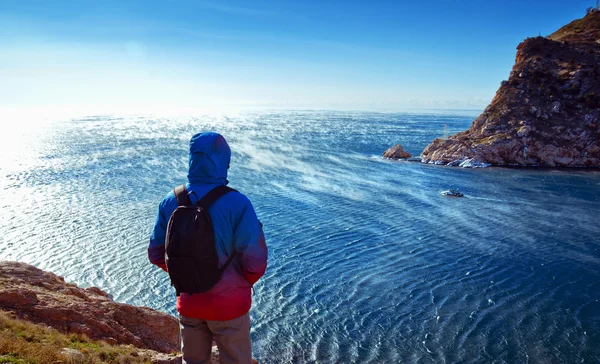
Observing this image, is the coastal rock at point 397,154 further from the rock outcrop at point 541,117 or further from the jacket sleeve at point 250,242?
the jacket sleeve at point 250,242

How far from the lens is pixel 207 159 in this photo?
4461mm

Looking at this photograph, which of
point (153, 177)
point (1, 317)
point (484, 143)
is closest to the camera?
point (1, 317)

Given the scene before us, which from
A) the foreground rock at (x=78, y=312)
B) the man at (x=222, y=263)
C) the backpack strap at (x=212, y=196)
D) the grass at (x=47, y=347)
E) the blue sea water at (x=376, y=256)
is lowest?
the blue sea water at (x=376, y=256)

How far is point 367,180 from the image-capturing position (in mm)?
44531

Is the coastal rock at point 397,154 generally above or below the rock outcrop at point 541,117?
below

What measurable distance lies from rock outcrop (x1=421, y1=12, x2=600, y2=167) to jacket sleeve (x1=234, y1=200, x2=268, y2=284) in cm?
5691

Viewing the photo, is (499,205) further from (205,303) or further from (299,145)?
(299,145)

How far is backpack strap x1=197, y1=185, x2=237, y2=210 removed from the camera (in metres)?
4.26

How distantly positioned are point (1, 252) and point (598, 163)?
210 ft

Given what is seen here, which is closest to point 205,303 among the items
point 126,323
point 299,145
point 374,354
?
point 126,323

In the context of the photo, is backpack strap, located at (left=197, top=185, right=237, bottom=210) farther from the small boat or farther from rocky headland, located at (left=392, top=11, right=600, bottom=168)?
rocky headland, located at (left=392, top=11, right=600, bottom=168)

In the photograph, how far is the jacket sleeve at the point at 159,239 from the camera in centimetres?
462

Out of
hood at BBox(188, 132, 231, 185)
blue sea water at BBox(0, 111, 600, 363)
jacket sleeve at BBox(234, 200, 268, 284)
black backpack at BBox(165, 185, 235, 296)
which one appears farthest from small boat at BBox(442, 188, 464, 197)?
black backpack at BBox(165, 185, 235, 296)

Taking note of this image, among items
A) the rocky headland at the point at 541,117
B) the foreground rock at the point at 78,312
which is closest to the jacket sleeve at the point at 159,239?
the foreground rock at the point at 78,312
